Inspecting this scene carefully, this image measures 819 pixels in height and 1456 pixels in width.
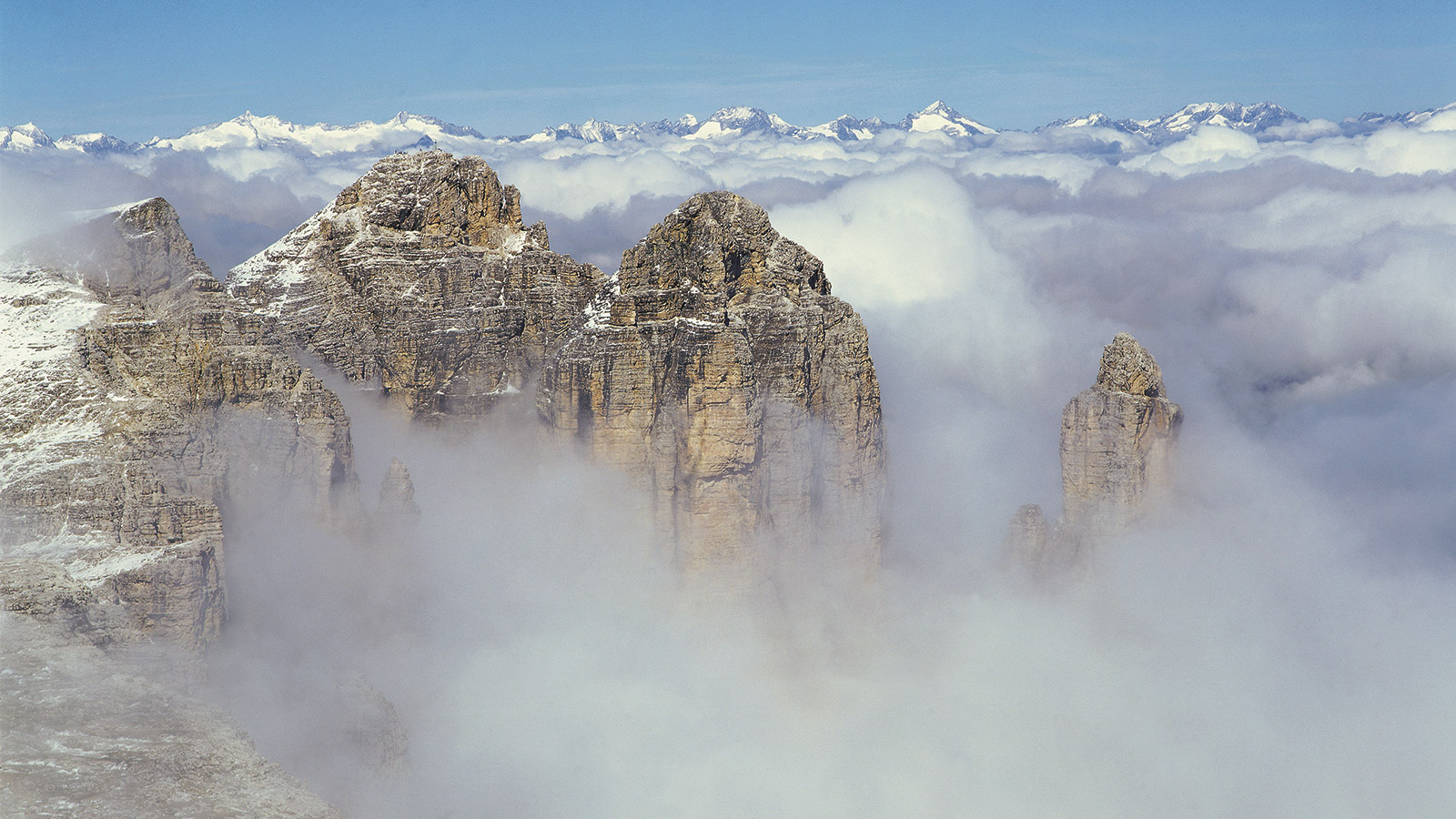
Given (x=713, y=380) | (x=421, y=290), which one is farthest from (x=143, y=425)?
(x=421, y=290)

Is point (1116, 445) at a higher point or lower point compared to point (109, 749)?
higher

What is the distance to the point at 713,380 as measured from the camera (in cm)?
8406

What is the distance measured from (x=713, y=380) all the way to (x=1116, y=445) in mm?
35728

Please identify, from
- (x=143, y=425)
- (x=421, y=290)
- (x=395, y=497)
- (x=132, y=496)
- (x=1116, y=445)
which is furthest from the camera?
(x=1116, y=445)

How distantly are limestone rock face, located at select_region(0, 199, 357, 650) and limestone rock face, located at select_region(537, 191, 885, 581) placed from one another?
63.9 ft

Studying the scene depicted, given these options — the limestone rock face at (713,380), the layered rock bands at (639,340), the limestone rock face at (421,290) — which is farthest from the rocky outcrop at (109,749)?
the limestone rock face at (421,290)

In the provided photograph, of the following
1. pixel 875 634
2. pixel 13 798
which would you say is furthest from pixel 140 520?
pixel 875 634

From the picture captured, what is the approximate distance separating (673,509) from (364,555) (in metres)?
21.6

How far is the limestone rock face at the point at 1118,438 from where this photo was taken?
98.6m

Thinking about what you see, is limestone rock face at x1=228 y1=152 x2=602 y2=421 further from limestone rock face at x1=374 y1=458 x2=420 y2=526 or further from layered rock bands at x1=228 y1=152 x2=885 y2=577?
limestone rock face at x1=374 y1=458 x2=420 y2=526

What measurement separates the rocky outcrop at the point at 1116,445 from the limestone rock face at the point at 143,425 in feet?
188

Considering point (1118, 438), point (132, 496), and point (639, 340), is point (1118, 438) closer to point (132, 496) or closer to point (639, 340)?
point (639, 340)

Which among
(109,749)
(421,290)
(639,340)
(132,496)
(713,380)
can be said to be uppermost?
(421,290)

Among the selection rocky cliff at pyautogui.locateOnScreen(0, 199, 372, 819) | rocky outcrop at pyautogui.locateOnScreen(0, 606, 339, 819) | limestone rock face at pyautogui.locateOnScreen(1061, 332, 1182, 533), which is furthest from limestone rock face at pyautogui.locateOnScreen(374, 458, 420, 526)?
limestone rock face at pyautogui.locateOnScreen(1061, 332, 1182, 533)
